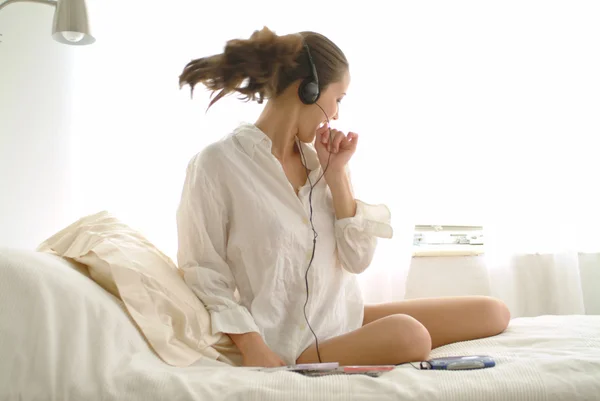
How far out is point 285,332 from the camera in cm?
135

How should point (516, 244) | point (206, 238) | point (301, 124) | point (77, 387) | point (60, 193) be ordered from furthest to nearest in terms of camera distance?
point (516, 244) < point (60, 193) < point (301, 124) < point (206, 238) < point (77, 387)

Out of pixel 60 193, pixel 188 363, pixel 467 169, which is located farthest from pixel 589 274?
pixel 60 193

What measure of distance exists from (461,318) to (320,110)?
606 millimetres

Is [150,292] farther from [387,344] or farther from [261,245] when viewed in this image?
[387,344]

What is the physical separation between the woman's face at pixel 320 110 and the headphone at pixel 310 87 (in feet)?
0.13

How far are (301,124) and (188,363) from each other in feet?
2.15

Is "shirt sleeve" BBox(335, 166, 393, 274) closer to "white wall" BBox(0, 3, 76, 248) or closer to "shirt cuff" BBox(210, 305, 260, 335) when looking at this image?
"shirt cuff" BBox(210, 305, 260, 335)

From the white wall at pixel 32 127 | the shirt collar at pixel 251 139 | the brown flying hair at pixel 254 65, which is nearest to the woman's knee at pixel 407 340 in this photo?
the shirt collar at pixel 251 139

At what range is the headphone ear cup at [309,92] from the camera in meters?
1.42

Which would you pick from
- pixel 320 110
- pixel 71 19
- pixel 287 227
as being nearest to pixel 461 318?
pixel 287 227

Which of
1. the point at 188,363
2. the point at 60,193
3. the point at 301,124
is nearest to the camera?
the point at 188,363

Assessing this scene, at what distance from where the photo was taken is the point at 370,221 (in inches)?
57.6

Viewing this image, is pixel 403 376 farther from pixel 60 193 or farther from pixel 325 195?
pixel 60 193

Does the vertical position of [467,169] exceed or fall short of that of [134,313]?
it exceeds it
